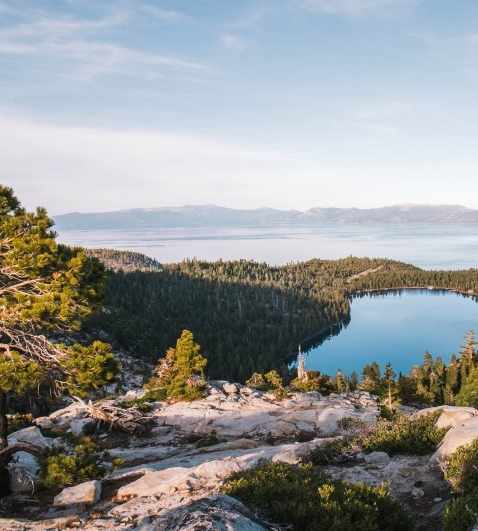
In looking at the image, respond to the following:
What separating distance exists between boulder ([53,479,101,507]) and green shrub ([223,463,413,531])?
5.30m

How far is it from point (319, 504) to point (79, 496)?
871 centimetres

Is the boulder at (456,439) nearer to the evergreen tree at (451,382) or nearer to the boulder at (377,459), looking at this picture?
the boulder at (377,459)

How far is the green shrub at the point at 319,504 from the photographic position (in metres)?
9.37

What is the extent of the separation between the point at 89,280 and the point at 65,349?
270cm

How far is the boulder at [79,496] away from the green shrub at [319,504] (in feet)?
17.4

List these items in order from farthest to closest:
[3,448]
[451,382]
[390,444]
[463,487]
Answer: [451,382]
[390,444]
[3,448]
[463,487]

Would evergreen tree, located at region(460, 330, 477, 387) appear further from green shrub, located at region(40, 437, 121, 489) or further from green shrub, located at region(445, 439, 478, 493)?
green shrub, located at region(40, 437, 121, 489)

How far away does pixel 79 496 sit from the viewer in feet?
46.2

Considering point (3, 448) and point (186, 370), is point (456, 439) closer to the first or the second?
Result: point (3, 448)

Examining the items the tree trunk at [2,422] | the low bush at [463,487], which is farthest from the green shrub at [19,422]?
the low bush at [463,487]

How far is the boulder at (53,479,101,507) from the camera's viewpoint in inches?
550

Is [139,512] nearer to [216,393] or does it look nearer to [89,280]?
[89,280]

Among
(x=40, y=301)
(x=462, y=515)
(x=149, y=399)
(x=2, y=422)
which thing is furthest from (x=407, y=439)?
(x=149, y=399)

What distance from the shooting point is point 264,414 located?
3306 centimetres
